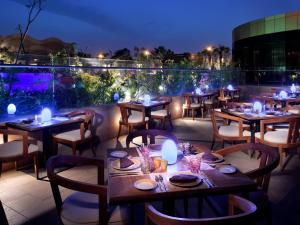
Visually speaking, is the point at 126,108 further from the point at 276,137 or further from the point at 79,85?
the point at 276,137

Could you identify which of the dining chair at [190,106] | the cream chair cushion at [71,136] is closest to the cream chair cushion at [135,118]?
the cream chair cushion at [71,136]

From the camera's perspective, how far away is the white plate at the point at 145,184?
191cm

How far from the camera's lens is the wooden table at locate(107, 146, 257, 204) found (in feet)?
5.99

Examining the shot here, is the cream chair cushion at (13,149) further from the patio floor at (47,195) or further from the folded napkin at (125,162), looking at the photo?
the folded napkin at (125,162)

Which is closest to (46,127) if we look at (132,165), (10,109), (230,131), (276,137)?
(10,109)

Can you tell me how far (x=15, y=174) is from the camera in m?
4.07

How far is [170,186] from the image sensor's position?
1.96m

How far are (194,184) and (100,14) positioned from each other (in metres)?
33.6

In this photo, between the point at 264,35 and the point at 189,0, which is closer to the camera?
the point at 189,0

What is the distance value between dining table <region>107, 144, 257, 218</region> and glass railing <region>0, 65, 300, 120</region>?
9.02ft

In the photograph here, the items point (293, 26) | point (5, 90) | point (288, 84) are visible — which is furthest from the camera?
point (293, 26)

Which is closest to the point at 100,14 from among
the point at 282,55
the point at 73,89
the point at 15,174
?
the point at 282,55

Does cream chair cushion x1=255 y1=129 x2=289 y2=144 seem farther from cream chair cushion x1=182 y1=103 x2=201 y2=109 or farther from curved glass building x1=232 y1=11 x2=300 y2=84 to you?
curved glass building x1=232 y1=11 x2=300 y2=84

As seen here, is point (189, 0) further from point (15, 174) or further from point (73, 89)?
point (15, 174)
